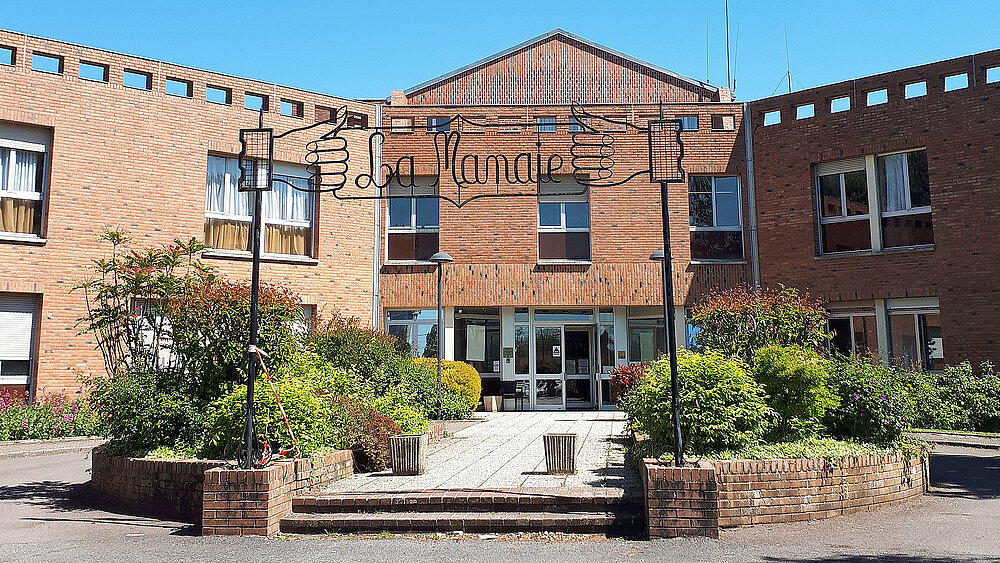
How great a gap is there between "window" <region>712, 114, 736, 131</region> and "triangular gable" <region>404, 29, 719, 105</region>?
12.4m

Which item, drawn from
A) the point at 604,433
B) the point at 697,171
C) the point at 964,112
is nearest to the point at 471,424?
the point at 604,433

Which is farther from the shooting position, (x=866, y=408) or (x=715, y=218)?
(x=715, y=218)

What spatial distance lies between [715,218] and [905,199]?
4467 millimetres

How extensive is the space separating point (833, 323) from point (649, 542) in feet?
47.1

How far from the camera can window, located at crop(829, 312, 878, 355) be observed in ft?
61.6

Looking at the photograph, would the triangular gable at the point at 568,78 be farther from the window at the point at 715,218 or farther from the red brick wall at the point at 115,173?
the red brick wall at the point at 115,173

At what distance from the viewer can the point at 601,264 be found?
68.0ft

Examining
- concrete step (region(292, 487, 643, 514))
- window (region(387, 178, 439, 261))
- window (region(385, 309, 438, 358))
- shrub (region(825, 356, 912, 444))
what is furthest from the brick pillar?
window (region(387, 178, 439, 261))

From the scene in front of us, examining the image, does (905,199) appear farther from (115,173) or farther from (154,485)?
(115,173)

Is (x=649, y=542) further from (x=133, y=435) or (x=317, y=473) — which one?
(x=133, y=435)

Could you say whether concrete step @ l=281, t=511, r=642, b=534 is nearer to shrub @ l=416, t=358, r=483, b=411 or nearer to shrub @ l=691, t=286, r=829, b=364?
shrub @ l=691, t=286, r=829, b=364

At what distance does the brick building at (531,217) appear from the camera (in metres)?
16.6

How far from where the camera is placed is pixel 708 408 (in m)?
8.18

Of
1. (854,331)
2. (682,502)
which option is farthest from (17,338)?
(854,331)
